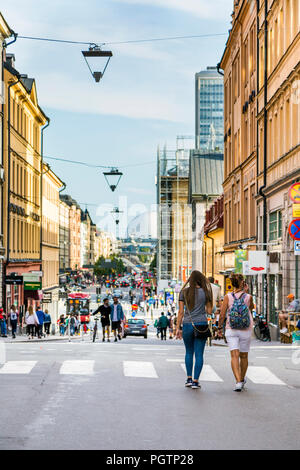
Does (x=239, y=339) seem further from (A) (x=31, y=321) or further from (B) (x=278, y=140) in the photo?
(B) (x=278, y=140)

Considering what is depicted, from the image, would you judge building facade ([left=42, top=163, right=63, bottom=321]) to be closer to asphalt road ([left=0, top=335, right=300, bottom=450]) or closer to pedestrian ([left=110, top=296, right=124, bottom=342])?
pedestrian ([left=110, top=296, right=124, bottom=342])

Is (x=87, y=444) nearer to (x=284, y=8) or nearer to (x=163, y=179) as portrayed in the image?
(x=284, y=8)

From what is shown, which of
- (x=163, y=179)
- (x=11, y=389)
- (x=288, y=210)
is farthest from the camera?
(x=163, y=179)

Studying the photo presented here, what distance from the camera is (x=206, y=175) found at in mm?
89188

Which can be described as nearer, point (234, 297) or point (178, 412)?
point (178, 412)

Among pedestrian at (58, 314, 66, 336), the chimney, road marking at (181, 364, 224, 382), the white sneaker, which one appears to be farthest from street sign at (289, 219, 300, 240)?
the chimney

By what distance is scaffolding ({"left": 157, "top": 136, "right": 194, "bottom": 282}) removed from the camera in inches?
4070

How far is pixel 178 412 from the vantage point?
8.48 meters

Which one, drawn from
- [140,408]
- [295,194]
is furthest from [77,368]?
[295,194]

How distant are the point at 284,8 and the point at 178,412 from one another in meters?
22.4

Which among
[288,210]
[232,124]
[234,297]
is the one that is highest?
[232,124]

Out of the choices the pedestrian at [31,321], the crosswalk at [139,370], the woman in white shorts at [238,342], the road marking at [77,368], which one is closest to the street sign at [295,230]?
the crosswalk at [139,370]

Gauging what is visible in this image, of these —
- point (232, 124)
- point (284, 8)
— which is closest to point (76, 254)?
point (232, 124)

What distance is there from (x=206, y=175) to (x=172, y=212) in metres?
21.5
